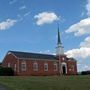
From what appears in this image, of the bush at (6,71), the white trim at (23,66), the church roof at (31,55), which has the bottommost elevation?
the bush at (6,71)

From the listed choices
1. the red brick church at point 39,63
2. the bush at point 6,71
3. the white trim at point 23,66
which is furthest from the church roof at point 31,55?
the bush at point 6,71

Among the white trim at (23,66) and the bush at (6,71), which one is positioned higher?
the white trim at (23,66)

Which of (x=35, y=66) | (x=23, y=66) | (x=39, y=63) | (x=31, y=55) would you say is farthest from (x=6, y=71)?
(x=39, y=63)

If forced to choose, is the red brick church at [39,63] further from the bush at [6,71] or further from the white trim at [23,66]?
the bush at [6,71]

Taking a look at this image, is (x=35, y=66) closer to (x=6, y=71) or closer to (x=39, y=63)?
(x=39, y=63)

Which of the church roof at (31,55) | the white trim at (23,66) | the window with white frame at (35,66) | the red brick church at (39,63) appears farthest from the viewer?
the window with white frame at (35,66)

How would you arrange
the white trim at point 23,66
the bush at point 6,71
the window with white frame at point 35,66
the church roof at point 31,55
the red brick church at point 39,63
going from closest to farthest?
the bush at point 6,71
the red brick church at point 39,63
the white trim at point 23,66
the church roof at point 31,55
the window with white frame at point 35,66

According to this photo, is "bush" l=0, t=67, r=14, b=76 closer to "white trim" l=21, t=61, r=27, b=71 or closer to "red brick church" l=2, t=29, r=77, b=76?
"red brick church" l=2, t=29, r=77, b=76

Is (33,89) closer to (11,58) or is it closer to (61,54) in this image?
(11,58)

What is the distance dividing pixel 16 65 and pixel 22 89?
42.4m

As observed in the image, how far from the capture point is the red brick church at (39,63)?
236 feet

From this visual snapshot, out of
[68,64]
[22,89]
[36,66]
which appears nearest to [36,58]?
[36,66]

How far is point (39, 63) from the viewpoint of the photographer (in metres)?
76.4

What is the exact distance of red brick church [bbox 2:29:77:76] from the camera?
236ft
